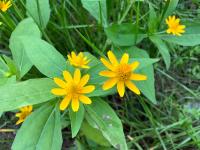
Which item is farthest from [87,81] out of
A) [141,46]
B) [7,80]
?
[141,46]

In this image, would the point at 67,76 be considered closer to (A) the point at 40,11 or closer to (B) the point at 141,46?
(A) the point at 40,11

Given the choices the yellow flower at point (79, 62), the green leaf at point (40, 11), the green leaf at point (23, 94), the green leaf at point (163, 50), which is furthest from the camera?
the green leaf at point (40, 11)

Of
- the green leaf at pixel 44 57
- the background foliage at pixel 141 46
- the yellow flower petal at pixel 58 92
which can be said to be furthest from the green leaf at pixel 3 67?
the yellow flower petal at pixel 58 92

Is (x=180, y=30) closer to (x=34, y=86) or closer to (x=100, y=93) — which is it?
(x=100, y=93)

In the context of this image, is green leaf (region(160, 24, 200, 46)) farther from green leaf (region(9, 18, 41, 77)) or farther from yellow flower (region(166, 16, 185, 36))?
green leaf (region(9, 18, 41, 77))

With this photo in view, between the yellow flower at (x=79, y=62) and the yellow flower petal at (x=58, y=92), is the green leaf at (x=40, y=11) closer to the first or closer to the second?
the yellow flower at (x=79, y=62)

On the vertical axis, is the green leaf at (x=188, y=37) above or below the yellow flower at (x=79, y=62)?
below
